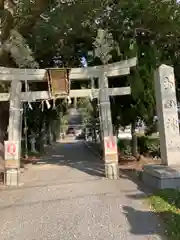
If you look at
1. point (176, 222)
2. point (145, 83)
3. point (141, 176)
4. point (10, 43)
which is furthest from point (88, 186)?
point (145, 83)

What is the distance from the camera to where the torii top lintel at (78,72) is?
13281 mm

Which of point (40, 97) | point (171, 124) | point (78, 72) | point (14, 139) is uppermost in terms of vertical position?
point (78, 72)

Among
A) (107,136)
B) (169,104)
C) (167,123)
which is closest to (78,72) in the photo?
(107,136)

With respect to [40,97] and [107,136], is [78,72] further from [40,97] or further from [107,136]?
[107,136]

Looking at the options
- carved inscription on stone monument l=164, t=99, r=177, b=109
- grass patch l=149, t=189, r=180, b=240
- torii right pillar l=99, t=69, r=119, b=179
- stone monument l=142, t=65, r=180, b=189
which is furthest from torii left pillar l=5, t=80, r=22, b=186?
grass patch l=149, t=189, r=180, b=240

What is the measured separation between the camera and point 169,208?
826 centimetres

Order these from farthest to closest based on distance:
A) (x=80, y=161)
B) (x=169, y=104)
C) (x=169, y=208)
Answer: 1. (x=80, y=161)
2. (x=169, y=104)
3. (x=169, y=208)

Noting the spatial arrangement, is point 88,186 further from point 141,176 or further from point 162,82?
point 162,82

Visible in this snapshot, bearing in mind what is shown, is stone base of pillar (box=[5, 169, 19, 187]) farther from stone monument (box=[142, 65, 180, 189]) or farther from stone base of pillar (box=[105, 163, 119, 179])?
stone monument (box=[142, 65, 180, 189])

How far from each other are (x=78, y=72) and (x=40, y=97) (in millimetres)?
1539

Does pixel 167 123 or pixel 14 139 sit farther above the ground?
pixel 167 123

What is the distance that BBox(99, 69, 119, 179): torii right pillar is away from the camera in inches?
514

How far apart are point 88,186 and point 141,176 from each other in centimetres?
186

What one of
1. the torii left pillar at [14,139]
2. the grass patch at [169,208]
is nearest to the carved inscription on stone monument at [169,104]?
the grass patch at [169,208]
